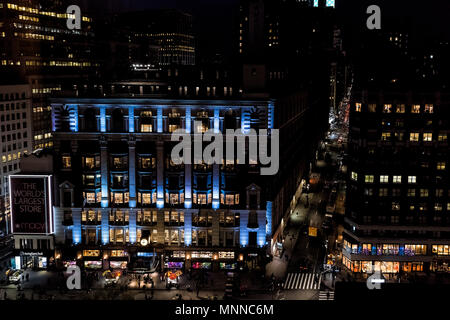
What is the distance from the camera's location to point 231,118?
9581 cm

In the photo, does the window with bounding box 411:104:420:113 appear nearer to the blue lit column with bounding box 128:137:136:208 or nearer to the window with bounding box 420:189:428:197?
the window with bounding box 420:189:428:197

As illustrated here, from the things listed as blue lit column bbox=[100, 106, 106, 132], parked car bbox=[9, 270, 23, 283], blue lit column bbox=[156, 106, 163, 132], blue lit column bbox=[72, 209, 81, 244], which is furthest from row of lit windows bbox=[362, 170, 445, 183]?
parked car bbox=[9, 270, 23, 283]

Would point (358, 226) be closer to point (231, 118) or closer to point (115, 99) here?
point (231, 118)

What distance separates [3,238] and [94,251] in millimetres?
33091

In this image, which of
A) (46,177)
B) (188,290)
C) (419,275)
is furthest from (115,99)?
(419,275)

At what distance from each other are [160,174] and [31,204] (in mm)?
23866

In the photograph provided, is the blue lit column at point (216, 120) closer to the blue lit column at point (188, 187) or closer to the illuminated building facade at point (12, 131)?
the blue lit column at point (188, 187)

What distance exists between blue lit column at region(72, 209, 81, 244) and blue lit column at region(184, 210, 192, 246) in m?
19.7

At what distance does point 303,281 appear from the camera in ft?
301

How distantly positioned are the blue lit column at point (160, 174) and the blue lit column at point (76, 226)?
14.9 m

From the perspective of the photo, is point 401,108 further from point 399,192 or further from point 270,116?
point 270,116

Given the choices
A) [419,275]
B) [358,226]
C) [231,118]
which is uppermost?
[231,118]

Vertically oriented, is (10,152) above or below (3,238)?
above

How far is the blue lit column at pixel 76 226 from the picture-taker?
9694 cm
